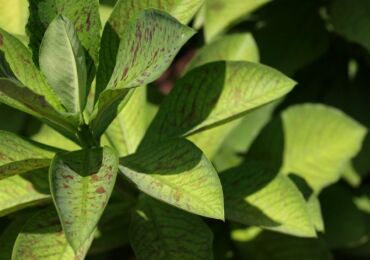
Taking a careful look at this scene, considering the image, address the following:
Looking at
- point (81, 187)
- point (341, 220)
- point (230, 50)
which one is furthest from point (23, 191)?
point (341, 220)

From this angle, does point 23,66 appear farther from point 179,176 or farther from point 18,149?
point 179,176

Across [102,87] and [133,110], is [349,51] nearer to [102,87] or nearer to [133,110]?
[133,110]

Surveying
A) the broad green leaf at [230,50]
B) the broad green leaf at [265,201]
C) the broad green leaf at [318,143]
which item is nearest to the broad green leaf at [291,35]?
the broad green leaf at [318,143]

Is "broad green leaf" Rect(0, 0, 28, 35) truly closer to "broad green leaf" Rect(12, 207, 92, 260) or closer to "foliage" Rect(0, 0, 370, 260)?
"foliage" Rect(0, 0, 370, 260)

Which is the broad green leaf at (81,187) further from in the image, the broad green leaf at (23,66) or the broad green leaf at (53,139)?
the broad green leaf at (53,139)

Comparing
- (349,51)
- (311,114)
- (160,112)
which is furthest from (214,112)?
(349,51)

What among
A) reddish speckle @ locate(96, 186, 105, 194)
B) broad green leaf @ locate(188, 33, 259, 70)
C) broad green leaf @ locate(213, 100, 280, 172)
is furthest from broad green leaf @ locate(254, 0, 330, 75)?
reddish speckle @ locate(96, 186, 105, 194)
